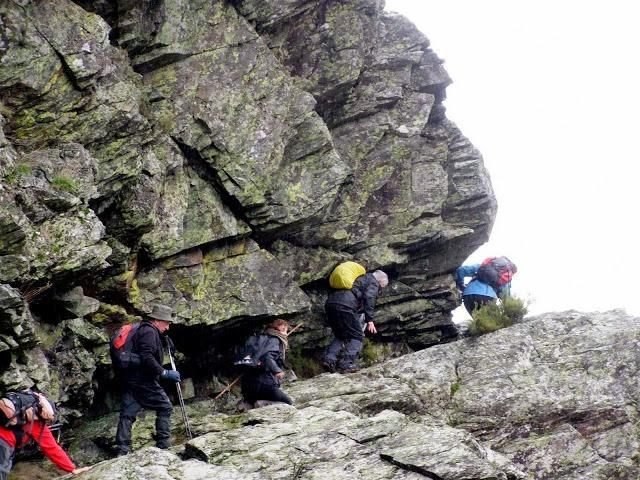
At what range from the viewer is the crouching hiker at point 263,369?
1903 cm

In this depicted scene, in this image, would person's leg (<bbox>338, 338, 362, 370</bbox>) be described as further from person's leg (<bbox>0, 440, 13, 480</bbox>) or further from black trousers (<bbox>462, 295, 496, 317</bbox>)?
person's leg (<bbox>0, 440, 13, 480</bbox>)

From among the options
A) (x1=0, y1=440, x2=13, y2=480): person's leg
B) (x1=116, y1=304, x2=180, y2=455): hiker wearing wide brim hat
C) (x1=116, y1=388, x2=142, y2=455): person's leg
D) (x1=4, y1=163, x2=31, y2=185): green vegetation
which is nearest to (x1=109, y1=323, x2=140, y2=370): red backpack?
(x1=116, y1=304, x2=180, y2=455): hiker wearing wide brim hat

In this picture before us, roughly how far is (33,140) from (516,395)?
42.1ft

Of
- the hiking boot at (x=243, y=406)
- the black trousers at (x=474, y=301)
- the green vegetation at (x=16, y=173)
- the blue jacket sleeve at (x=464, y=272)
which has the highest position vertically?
the green vegetation at (x=16, y=173)

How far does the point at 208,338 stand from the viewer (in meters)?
21.2

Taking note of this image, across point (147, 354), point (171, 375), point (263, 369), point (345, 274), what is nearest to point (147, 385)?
point (171, 375)

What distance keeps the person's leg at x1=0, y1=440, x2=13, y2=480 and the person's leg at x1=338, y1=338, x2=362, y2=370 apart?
33.2 ft

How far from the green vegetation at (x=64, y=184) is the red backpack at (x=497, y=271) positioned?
41.8ft

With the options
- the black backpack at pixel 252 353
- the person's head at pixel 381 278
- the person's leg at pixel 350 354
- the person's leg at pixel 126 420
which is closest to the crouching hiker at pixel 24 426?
the person's leg at pixel 126 420

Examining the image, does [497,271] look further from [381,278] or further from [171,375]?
→ [171,375]

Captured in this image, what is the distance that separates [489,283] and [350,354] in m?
5.16

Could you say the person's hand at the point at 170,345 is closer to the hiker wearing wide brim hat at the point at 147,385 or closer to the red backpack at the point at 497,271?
the hiker wearing wide brim hat at the point at 147,385

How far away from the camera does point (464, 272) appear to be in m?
25.0

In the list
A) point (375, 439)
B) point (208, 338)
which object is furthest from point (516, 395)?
point (208, 338)
